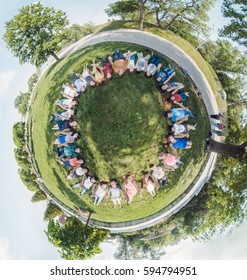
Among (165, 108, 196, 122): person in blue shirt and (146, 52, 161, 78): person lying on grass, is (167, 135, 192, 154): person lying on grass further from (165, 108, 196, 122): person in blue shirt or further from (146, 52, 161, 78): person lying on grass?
(146, 52, 161, 78): person lying on grass

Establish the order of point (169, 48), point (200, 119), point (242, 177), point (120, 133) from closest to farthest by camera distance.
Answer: point (242, 177)
point (120, 133)
point (200, 119)
point (169, 48)

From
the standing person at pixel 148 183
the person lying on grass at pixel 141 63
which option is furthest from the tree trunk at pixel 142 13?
the standing person at pixel 148 183

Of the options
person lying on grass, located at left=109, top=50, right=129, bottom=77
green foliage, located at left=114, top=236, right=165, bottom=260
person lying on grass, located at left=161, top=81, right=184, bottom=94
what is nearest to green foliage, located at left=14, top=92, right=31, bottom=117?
person lying on grass, located at left=109, top=50, right=129, bottom=77

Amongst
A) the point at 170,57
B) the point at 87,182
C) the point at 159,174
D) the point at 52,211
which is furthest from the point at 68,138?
the point at 170,57

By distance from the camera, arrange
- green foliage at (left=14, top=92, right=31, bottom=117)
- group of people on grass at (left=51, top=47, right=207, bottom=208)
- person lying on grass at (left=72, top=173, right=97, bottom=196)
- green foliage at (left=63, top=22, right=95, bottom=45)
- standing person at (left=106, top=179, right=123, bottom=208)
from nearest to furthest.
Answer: standing person at (left=106, top=179, right=123, bottom=208)
group of people on grass at (left=51, top=47, right=207, bottom=208)
person lying on grass at (left=72, top=173, right=97, bottom=196)
green foliage at (left=63, top=22, right=95, bottom=45)
green foliage at (left=14, top=92, right=31, bottom=117)

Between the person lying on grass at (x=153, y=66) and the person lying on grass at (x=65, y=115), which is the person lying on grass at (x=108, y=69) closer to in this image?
the person lying on grass at (x=153, y=66)

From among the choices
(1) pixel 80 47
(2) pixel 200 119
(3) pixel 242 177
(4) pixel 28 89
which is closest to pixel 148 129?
(2) pixel 200 119

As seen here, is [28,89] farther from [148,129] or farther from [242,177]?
[242,177]
